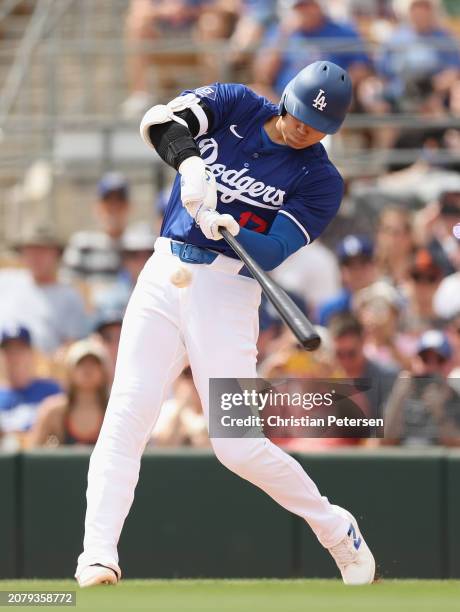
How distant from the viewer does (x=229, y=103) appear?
5.09 metres

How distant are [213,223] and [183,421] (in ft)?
9.13

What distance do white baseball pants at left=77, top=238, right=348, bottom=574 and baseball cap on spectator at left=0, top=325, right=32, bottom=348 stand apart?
10.1 feet

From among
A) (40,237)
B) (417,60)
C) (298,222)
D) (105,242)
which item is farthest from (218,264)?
(417,60)

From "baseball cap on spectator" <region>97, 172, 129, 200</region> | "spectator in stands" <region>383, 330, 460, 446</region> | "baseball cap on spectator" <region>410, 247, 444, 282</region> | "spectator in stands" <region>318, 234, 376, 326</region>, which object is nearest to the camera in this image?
"spectator in stands" <region>383, 330, 460, 446</region>

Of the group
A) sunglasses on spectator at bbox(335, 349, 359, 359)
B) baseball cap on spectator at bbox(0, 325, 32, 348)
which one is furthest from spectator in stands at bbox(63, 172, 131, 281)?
sunglasses on spectator at bbox(335, 349, 359, 359)

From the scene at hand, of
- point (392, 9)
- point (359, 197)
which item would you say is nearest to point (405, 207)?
point (359, 197)

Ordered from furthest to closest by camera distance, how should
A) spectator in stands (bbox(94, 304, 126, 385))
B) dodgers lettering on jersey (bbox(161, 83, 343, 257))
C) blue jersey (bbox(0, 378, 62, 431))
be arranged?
spectator in stands (bbox(94, 304, 126, 385)) → blue jersey (bbox(0, 378, 62, 431)) → dodgers lettering on jersey (bbox(161, 83, 343, 257))

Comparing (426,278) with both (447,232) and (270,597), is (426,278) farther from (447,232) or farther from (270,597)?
(270,597)

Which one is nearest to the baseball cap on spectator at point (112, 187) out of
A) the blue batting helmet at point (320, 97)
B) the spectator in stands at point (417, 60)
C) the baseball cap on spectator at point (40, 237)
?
the baseball cap on spectator at point (40, 237)

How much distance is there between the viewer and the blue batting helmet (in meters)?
4.86

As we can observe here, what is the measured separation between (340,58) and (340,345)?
3780 millimetres

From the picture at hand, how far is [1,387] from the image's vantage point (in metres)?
8.15

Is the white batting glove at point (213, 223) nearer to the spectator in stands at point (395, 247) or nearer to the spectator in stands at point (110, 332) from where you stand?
the spectator in stands at point (110, 332)

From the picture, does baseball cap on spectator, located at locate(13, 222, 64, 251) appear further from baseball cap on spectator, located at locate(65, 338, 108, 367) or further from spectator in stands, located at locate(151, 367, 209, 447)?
spectator in stands, located at locate(151, 367, 209, 447)
